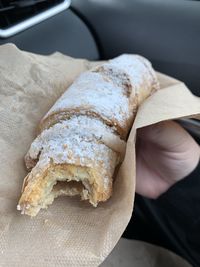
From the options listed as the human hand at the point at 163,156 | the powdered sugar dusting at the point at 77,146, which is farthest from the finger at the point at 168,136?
the powdered sugar dusting at the point at 77,146

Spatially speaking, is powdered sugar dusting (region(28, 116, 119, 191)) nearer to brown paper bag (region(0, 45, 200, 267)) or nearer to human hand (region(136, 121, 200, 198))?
brown paper bag (region(0, 45, 200, 267))

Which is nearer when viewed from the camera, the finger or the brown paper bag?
the brown paper bag

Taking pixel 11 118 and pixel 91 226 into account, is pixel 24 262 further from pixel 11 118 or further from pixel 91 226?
pixel 11 118

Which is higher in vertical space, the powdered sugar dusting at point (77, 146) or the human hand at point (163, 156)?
the powdered sugar dusting at point (77, 146)

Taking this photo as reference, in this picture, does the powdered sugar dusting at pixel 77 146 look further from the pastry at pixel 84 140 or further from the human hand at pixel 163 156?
the human hand at pixel 163 156

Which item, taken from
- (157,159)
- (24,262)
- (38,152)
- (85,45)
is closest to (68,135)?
(38,152)

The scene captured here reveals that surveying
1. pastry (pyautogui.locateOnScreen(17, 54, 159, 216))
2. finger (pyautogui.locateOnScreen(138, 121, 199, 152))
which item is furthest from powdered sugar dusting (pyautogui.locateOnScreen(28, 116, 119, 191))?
finger (pyautogui.locateOnScreen(138, 121, 199, 152))

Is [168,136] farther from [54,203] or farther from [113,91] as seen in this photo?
[54,203]

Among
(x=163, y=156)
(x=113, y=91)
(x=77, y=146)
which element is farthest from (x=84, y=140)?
(x=163, y=156)
